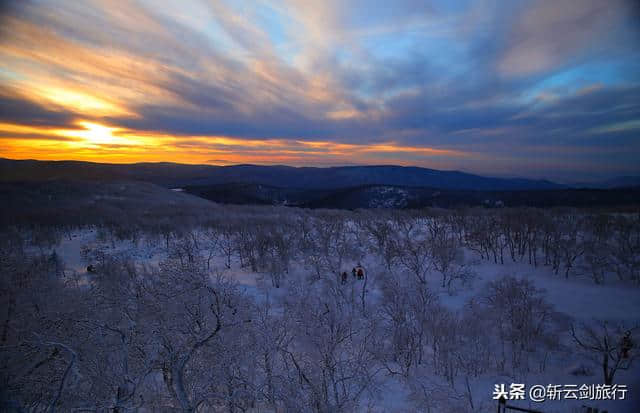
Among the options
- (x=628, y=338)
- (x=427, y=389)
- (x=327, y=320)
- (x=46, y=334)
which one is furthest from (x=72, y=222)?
(x=628, y=338)

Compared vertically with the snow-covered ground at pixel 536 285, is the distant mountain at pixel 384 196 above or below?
above

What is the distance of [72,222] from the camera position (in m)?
55.5

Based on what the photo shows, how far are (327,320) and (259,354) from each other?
342 centimetres

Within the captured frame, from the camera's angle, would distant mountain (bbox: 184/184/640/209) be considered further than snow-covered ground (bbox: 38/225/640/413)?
Yes

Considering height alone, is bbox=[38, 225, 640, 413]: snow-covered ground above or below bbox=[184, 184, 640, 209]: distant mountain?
below

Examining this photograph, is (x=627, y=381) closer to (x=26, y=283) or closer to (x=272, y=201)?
(x=26, y=283)

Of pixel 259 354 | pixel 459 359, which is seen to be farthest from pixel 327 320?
pixel 459 359

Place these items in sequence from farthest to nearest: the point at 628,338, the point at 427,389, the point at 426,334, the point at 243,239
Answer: the point at 243,239 < the point at 426,334 < the point at 427,389 < the point at 628,338

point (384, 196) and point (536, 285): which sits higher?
point (384, 196)

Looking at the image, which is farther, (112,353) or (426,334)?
(426,334)

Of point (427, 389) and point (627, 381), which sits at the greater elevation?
point (627, 381)

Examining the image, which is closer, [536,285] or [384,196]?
[536,285]

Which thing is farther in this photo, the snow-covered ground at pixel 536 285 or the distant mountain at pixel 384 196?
the distant mountain at pixel 384 196

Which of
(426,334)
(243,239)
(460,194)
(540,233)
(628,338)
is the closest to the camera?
(628,338)
